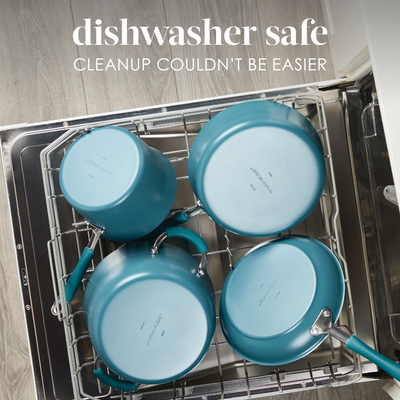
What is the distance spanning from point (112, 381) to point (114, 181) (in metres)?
0.30

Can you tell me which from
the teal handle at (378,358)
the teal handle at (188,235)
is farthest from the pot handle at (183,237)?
the teal handle at (378,358)

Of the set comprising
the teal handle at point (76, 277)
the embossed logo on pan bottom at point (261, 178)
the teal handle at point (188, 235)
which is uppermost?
the embossed logo on pan bottom at point (261, 178)

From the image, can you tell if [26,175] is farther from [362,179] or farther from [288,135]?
[362,179]

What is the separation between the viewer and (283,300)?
1.79ft

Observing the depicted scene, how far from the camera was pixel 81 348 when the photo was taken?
70cm

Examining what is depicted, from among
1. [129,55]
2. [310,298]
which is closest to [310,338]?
[310,298]

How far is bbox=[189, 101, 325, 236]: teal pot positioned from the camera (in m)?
0.49

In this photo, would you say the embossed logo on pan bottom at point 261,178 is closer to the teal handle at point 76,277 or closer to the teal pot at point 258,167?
the teal pot at point 258,167

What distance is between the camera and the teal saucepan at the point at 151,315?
53 centimetres

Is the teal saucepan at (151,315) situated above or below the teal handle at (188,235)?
below

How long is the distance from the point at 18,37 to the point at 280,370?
93 cm

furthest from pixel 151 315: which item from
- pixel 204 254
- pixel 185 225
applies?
pixel 185 225

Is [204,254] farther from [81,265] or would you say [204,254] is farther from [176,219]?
[81,265]

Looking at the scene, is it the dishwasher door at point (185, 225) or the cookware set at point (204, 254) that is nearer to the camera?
the cookware set at point (204, 254)
